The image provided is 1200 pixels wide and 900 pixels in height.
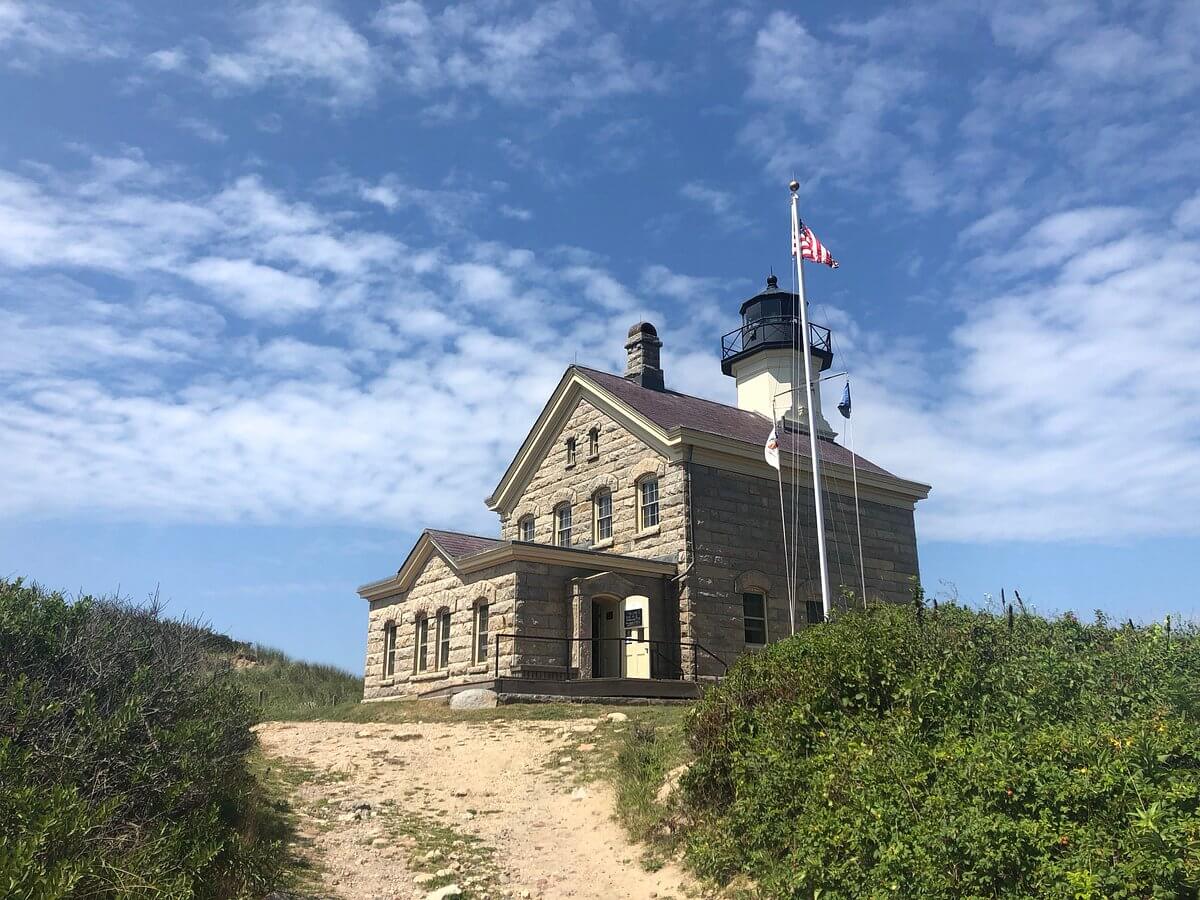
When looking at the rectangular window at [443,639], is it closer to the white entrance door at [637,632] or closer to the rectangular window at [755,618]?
the white entrance door at [637,632]

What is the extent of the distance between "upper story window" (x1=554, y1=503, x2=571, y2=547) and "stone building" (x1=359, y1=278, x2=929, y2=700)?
0.06m

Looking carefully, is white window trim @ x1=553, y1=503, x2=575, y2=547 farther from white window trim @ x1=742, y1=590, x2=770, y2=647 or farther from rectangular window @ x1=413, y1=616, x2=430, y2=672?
white window trim @ x1=742, y1=590, x2=770, y2=647

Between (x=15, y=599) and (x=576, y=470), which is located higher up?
(x=576, y=470)

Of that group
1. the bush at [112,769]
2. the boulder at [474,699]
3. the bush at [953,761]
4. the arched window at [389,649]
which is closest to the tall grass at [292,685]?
the arched window at [389,649]

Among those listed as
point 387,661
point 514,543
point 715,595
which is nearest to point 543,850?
point 514,543

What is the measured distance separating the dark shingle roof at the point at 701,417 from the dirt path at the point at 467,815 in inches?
394

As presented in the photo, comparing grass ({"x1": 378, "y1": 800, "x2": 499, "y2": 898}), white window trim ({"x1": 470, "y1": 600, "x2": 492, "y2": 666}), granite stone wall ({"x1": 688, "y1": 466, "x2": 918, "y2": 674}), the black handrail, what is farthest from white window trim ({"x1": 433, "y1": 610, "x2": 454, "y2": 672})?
grass ({"x1": 378, "y1": 800, "x2": 499, "y2": 898})

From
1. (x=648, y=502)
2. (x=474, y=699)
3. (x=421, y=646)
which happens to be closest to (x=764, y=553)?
(x=648, y=502)

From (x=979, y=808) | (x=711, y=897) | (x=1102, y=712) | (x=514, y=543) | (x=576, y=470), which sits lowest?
(x=711, y=897)

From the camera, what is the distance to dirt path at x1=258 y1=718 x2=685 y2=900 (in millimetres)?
9680

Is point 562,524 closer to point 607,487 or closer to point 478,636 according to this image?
point 607,487

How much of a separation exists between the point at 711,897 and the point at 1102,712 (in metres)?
3.70

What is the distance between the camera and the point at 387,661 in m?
25.1

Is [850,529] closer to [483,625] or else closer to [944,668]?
[483,625]
